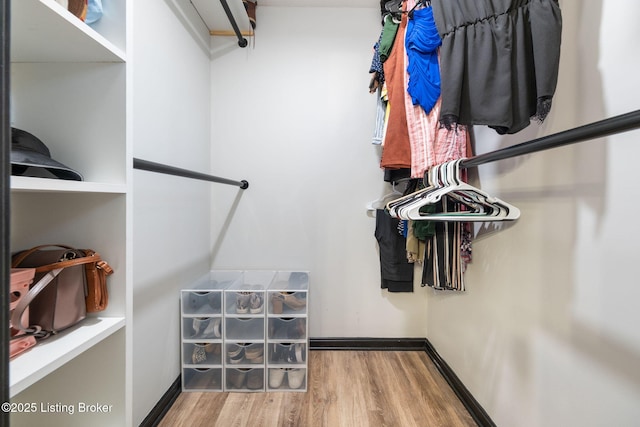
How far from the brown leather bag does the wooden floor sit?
3.28 ft

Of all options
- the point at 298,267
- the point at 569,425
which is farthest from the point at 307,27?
the point at 569,425

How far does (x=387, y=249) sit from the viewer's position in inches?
68.1

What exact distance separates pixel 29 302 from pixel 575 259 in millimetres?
1413

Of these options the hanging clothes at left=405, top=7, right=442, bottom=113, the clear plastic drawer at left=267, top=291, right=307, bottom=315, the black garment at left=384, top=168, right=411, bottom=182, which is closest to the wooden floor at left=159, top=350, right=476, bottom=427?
the clear plastic drawer at left=267, top=291, right=307, bottom=315

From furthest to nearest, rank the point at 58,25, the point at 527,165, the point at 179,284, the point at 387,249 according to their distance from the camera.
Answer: the point at 387,249 < the point at 179,284 < the point at 527,165 < the point at 58,25

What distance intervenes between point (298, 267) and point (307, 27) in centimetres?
171

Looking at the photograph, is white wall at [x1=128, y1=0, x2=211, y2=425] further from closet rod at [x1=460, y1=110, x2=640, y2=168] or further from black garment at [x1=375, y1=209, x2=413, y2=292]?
closet rod at [x1=460, y1=110, x2=640, y2=168]

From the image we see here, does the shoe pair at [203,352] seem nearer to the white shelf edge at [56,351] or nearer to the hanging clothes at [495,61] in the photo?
Answer: the white shelf edge at [56,351]

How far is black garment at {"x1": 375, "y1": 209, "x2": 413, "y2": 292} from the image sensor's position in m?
1.71

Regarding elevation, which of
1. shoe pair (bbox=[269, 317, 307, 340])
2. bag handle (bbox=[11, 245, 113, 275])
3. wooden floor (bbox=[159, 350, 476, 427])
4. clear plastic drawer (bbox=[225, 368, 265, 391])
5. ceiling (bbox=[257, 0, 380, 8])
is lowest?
wooden floor (bbox=[159, 350, 476, 427])

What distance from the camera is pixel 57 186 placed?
479 mm

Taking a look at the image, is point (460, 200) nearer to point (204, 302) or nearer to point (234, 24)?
point (204, 302)

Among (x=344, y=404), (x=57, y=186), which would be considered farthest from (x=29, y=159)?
(x=344, y=404)

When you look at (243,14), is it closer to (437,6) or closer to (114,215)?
(437,6)
